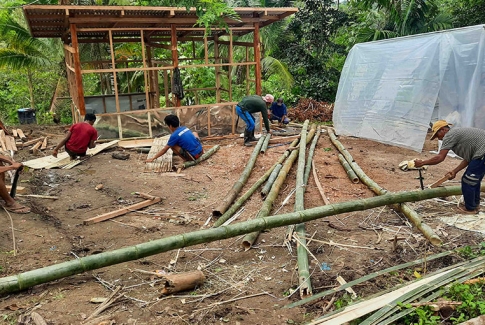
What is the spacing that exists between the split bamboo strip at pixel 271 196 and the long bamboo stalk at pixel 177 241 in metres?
0.43

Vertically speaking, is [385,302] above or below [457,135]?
below

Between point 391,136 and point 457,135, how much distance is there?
510 cm

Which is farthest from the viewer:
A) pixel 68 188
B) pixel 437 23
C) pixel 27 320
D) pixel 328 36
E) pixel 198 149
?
pixel 328 36

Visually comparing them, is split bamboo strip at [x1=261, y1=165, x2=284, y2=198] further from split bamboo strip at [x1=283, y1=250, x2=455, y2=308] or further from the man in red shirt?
the man in red shirt

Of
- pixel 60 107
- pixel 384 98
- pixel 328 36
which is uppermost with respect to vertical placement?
pixel 328 36

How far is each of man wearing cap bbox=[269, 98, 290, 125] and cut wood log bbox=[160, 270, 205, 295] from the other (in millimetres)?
9968

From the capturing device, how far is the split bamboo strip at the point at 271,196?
4750 mm

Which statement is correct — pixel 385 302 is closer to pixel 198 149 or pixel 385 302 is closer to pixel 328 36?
pixel 198 149

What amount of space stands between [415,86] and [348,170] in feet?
11.1

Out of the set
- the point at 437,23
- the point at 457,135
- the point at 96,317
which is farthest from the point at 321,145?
the point at 96,317

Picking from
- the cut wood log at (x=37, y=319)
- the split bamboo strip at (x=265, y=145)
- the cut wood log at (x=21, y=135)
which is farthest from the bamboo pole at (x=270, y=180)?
the cut wood log at (x=21, y=135)

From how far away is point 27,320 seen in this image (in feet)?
10.6

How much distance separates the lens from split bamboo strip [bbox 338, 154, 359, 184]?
7.36 metres

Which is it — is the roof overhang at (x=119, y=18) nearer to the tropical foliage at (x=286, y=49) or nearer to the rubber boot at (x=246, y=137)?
the tropical foliage at (x=286, y=49)
